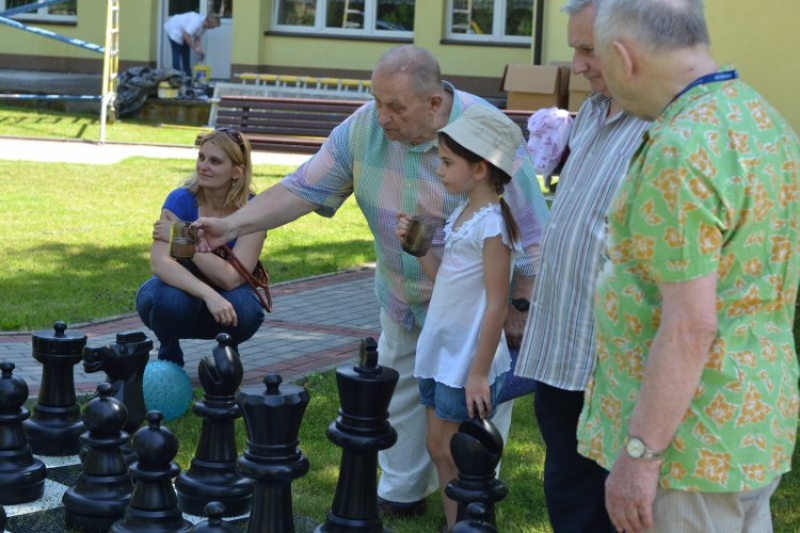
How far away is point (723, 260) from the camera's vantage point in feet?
7.82

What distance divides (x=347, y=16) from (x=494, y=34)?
287 cm

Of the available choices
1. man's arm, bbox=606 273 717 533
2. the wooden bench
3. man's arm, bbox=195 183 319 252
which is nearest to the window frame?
the wooden bench

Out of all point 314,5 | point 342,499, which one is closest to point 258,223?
point 342,499

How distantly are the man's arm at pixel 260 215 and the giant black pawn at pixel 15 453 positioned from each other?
827 millimetres

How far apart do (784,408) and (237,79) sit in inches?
814

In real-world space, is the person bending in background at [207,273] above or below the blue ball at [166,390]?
above

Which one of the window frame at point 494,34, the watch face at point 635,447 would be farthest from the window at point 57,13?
the watch face at point 635,447

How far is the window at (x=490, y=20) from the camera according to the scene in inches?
871

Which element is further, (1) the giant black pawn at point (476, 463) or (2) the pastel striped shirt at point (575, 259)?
(2) the pastel striped shirt at point (575, 259)

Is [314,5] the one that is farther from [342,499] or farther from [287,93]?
[342,499]

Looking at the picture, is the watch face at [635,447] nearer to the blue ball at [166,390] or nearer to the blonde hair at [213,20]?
the blue ball at [166,390]

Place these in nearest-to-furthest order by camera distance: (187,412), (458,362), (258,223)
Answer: (458,362) → (258,223) → (187,412)

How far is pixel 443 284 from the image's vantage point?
3881 mm

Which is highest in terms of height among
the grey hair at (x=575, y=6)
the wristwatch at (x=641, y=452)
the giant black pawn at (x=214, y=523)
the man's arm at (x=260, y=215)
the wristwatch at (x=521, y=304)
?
the grey hair at (x=575, y=6)
